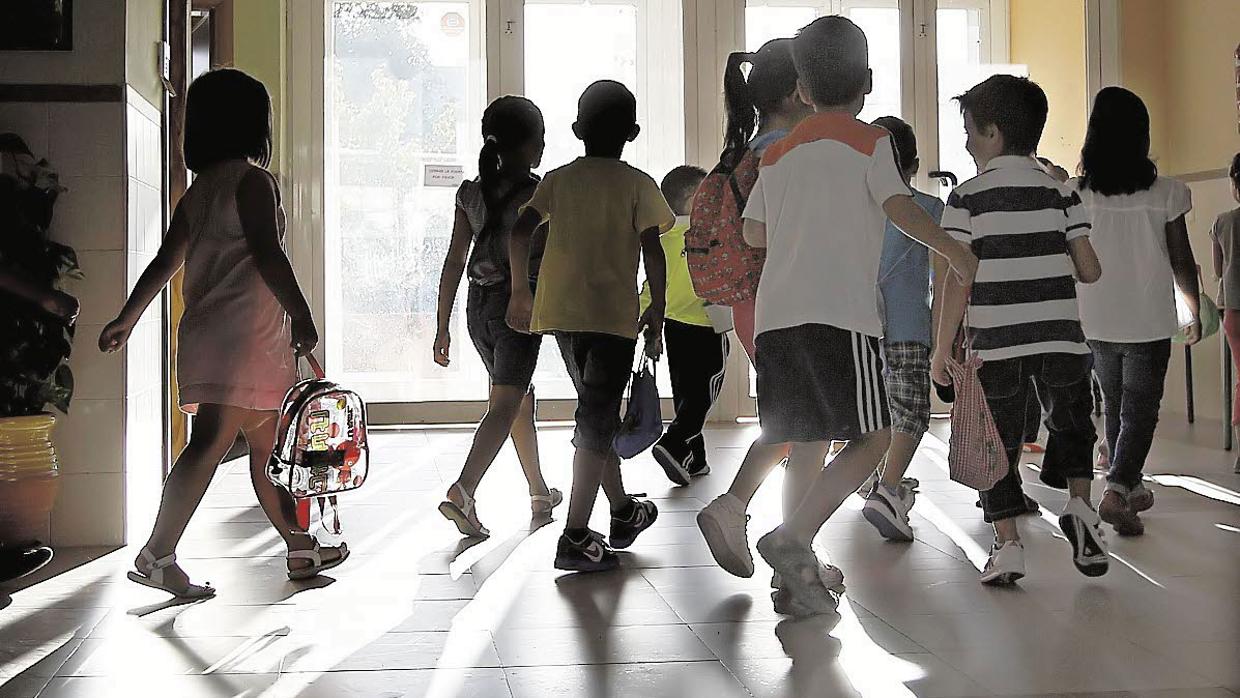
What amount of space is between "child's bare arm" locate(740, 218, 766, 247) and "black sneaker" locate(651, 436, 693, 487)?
81.2 inches

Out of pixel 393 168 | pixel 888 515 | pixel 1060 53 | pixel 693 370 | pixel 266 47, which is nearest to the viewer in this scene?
pixel 888 515

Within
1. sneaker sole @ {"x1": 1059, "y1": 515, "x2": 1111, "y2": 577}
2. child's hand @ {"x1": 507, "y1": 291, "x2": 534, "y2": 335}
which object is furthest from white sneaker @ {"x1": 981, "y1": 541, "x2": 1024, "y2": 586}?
child's hand @ {"x1": 507, "y1": 291, "x2": 534, "y2": 335}

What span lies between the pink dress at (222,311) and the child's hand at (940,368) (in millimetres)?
1650

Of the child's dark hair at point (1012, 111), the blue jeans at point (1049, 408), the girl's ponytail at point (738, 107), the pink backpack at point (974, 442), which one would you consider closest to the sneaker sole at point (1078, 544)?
the blue jeans at point (1049, 408)

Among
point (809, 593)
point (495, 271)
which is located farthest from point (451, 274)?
point (809, 593)

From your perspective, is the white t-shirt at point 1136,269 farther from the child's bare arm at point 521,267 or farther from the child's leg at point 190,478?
the child's leg at point 190,478

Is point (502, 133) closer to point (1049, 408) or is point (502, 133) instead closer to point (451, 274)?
point (451, 274)

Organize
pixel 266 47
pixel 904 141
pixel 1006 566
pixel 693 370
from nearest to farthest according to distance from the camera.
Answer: pixel 1006 566 → pixel 904 141 → pixel 693 370 → pixel 266 47

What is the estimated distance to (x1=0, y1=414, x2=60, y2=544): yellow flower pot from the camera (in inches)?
143

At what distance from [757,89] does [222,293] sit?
4.74 ft

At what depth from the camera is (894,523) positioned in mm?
3875

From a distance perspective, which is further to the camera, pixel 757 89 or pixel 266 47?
pixel 266 47

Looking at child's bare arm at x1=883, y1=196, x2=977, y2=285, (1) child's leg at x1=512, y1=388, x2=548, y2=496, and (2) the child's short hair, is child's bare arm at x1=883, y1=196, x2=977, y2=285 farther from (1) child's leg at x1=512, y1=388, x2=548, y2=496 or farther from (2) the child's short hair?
(1) child's leg at x1=512, y1=388, x2=548, y2=496

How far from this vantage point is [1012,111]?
329 cm
